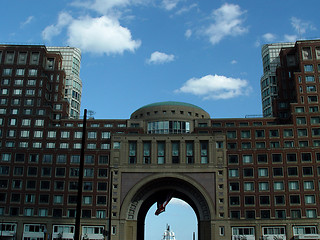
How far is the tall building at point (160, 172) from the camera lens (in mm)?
93438

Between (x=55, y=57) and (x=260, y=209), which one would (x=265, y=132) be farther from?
(x=55, y=57)

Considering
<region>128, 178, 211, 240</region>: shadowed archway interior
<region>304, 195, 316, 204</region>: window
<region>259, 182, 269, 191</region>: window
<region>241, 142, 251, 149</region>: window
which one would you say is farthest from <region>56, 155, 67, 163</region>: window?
<region>304, 195, 316, 204</region>: window

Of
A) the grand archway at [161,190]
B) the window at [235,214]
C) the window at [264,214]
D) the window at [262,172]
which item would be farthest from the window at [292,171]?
the grand archway at [161,190]

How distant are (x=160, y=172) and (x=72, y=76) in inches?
2971

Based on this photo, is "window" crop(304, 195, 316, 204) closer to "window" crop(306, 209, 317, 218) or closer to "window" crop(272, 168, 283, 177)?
"window" crop(306, 209, 317, 218)

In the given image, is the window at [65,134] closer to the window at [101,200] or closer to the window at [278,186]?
the window at [101,200]

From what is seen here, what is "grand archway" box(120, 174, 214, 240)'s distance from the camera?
3723 inches

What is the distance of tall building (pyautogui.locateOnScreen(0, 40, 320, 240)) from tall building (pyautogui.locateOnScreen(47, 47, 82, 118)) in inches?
1753

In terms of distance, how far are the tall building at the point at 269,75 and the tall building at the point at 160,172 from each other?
4526 cm

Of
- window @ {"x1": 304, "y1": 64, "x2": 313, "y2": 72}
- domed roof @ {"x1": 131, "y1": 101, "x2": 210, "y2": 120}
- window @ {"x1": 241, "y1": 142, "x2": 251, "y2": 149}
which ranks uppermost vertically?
window @ {"x1": 304, "y1": 64, "x2": 313, "y2": 72}

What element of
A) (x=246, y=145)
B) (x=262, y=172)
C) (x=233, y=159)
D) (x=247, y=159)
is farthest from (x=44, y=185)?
(x=262, y=172)

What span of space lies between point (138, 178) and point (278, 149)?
3561cm

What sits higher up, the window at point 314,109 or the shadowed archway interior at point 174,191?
the window at point 314,109

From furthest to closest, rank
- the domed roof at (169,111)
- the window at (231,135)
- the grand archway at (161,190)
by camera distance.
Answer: the domed roof at (169,111) → the window at (231,135) → the grand archway at (161,190)
